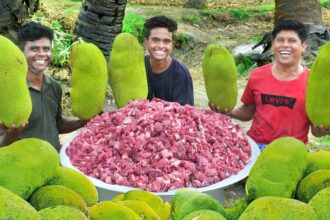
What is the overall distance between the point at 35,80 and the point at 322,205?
7.32 ft

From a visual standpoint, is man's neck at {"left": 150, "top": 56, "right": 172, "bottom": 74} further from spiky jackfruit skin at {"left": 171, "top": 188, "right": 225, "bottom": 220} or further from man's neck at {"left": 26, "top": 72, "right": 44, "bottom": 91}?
spiky jackfruit skin at {"left": 171, "top": 188, "right": 225, "bottom": 220}

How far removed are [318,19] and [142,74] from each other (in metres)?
5.54

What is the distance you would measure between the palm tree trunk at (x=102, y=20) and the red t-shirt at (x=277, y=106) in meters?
1.67

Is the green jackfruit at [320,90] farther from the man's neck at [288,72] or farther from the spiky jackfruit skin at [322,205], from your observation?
the spiky jackfruit skin at [322,205]

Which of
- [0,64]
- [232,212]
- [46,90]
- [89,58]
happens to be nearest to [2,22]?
[46,90]

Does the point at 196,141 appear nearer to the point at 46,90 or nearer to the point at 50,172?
the point at 46,90

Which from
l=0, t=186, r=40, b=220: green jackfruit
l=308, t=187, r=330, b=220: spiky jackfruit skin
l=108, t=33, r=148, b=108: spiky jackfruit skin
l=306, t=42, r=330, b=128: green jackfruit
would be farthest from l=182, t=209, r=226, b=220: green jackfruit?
l=108, t=33, r=148, b=108: spiky jackfruit skin

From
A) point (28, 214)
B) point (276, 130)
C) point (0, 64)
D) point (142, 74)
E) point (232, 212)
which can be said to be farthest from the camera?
point (276, 130)

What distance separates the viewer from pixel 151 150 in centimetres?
251

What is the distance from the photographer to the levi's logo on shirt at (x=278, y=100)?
327 cm

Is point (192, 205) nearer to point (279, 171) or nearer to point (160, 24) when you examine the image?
point (279, 171)

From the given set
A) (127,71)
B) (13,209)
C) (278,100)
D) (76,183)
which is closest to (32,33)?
(127,71)

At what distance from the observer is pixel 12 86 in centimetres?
229

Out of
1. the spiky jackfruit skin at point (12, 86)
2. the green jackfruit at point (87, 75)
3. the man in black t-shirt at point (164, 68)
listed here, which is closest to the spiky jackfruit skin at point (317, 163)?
the spiky jackfruit skin at point (12, 86)
